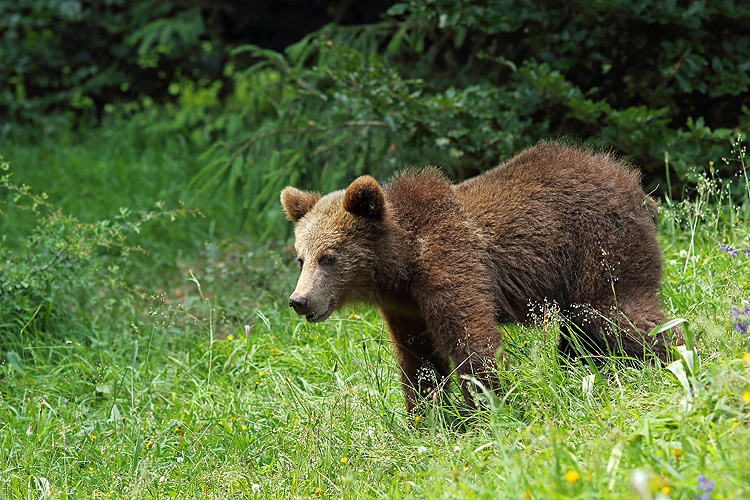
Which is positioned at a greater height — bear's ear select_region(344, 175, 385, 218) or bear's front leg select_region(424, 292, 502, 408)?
bear's ear select_region(344, 175, 385, 218)

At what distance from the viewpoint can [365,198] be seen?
3.68m

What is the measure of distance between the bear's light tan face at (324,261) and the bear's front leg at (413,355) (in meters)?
0.38

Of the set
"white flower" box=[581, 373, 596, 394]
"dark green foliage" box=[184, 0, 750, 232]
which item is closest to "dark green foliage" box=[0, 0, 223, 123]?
"dark green foliage" box=[184, 0, 750, 232]

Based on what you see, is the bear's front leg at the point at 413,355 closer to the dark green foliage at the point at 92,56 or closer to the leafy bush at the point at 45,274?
the leafy bush at the point at 45,274

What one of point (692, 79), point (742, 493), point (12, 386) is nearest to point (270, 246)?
point (12, 386)

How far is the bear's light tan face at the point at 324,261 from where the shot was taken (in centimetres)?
359

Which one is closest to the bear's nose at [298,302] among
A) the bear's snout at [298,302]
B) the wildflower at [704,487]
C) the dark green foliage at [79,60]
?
the bear's snout at [298,302]

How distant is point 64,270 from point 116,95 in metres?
6.49

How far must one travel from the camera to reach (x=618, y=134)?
534 centimetres

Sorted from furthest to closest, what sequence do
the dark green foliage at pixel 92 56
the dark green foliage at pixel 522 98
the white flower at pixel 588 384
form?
the dark green foliage at pixel 92 56, the dark green foliage at pixel 522 98, the white flower at pixel 588 384

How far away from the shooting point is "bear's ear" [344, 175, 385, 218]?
3627 mm

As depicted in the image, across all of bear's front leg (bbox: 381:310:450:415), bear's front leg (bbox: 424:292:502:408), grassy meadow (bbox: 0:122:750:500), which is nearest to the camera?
grassy meadow (bbox: 0:122:750:500)

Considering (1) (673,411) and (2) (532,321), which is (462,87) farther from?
(1) (673,411)

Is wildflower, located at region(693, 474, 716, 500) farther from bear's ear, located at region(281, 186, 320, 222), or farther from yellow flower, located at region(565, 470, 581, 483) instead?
bear's ear, located at region(281, 186, 320, 222)
